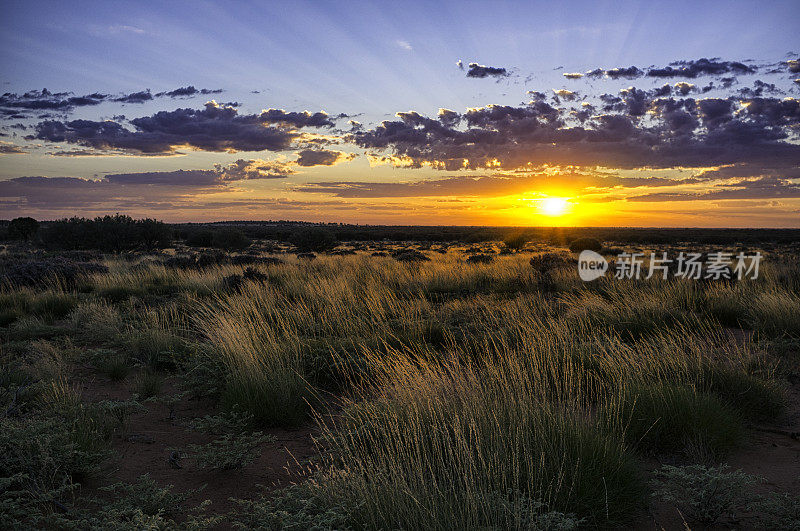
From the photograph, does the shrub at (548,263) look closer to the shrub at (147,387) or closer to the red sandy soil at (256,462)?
the red sandy soil at (256,462)

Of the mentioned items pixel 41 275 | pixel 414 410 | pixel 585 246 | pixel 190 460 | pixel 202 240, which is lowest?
pixel 190 460

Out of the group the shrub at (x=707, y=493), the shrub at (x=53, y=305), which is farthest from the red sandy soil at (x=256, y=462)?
the shrub at (x=53, y=305)

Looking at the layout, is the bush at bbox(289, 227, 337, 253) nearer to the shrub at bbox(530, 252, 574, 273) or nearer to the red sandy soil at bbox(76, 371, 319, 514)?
the shrub at bbox(530, 252, 574, 273)

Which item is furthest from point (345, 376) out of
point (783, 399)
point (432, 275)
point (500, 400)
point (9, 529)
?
point (432, 275)

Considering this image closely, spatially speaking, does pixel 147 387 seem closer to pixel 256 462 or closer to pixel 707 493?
pixel 256 462

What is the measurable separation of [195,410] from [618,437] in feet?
15.4

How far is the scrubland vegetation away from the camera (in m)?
3.18

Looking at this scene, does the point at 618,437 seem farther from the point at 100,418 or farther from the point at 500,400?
the point at 100,418

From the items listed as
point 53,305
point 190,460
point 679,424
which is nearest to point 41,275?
point 53,305

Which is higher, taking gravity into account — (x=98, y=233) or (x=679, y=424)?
(x=98, y=233)

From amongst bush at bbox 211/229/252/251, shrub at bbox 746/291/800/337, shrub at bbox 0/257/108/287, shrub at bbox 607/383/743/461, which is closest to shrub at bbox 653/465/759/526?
shrub at bbox 607/383/743/461

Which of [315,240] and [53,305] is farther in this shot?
[315,240]

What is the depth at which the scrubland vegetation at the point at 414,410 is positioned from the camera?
3182mm

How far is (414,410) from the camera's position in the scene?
4.04m
